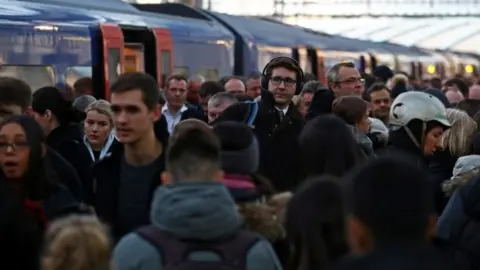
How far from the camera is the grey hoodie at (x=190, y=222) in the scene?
3900mm

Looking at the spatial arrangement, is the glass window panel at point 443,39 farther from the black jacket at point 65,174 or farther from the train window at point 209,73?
the black jacket at point 65,174

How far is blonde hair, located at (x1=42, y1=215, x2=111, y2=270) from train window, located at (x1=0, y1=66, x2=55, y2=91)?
844 cm

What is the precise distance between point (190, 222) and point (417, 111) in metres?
3.69

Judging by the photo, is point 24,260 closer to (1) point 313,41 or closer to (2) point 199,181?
(2) point 199,181

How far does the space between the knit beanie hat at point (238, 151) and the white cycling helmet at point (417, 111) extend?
2.53 metres

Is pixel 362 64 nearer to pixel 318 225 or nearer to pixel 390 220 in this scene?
pixel 318 225

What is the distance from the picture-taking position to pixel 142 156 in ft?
17.9

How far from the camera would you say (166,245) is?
391 cm

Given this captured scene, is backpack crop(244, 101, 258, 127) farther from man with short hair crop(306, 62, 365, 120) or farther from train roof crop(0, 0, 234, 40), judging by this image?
train roof crop(0, 0, 234, 40)

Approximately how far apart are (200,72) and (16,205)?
14.5 metres

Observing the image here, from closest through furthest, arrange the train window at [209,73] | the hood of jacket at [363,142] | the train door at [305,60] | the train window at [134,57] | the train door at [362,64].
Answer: the hood of jacket at [363,142], the train window at [134,57], the train window at [209,73], the train door at [305,60], the train door at [362,64]

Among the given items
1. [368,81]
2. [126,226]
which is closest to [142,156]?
[126,226]

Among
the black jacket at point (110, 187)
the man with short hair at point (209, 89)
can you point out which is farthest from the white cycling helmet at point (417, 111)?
the man with short hair at point (209, 89)

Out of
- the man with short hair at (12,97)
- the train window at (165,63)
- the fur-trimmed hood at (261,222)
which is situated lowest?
the train window at (165,63)
